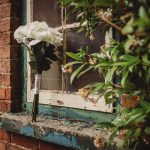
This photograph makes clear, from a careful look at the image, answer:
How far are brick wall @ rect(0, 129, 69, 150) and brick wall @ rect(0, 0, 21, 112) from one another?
0.18 m

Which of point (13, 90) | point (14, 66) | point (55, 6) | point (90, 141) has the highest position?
point (55, 6)

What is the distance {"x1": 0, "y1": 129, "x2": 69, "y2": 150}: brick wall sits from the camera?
2013mm

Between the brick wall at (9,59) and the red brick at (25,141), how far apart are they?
0.21 meters

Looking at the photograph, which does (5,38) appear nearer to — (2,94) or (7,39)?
(7,39)

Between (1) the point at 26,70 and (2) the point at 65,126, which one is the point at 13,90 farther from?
(2) the point at 65,126

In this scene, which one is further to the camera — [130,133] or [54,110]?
[54,110]

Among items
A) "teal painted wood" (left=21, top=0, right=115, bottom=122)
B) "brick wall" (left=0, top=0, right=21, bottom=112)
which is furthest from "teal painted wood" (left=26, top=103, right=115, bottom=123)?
"brick wall" (left=0, top=0, right=21, bottom=112)

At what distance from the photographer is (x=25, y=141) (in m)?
2.18

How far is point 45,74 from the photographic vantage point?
7.50 feet

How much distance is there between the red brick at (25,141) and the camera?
2108 millimetres

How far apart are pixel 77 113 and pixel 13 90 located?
0.57 m

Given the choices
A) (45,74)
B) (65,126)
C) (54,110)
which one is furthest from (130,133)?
(45,74)

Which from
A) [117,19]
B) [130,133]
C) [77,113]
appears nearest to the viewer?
[130,133]

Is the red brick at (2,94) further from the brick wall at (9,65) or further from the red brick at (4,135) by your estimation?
the red brick at (4,135)
